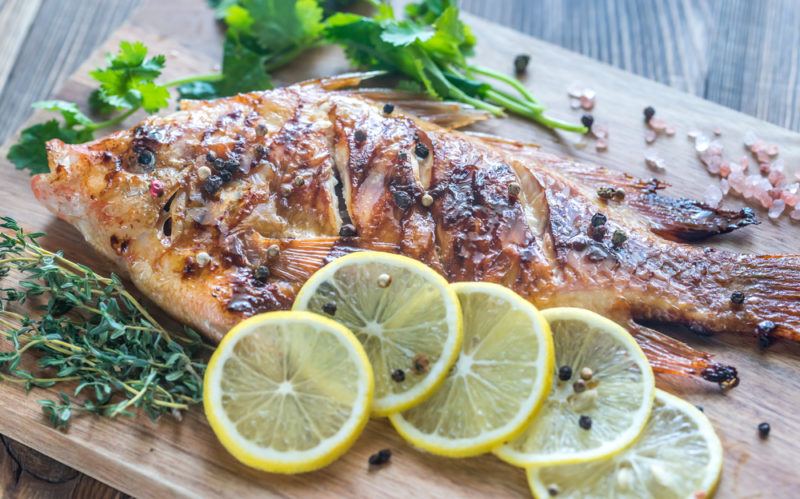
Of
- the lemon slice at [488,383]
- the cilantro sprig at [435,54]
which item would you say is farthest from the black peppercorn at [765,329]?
the cilantro sprig at [435,54]

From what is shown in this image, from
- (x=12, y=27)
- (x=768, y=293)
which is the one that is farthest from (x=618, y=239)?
(x=12, y=27)

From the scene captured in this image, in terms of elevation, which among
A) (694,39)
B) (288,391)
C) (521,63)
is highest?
(694,39)

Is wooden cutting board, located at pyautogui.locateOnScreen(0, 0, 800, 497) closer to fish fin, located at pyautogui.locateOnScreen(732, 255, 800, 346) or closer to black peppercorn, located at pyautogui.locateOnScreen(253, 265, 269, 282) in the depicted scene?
fish fin, located at pyautogui.locateOnScreen(732, 255, 800, 346)

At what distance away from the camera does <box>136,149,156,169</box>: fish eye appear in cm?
401

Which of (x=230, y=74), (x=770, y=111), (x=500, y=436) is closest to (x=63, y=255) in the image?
(x=230, y=74)

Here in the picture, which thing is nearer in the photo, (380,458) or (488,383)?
(488,383)

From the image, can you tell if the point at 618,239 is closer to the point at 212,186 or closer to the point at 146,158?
the point at 212,186

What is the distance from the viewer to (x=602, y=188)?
13.9ft

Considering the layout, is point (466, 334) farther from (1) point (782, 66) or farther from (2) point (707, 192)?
(1) point (782, 66)

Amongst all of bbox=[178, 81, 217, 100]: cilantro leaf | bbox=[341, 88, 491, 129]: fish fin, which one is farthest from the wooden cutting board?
bbox=[178, 81, 217, 100]: cilantro leaf

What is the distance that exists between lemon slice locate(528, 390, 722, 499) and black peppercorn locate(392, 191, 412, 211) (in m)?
1.40

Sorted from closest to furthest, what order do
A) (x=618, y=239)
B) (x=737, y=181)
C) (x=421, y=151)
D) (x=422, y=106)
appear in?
(x=618, y=239) < (x=421, y=151) < (x=737, y=181) < (x=422, y=106)

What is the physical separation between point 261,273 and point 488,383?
1.21m

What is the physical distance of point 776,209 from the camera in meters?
4.51
